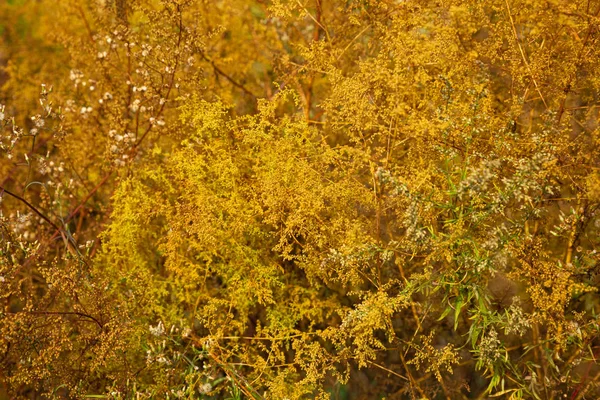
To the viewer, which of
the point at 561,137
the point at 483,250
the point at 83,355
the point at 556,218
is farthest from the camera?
the point at 556,218

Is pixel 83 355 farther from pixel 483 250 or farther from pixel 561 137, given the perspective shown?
pixel 561 137

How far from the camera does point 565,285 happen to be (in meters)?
2.98

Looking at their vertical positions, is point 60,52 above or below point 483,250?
above

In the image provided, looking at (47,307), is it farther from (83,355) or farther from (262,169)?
(262,169)

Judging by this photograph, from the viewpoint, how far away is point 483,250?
2803mm

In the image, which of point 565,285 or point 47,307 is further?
point 47,307

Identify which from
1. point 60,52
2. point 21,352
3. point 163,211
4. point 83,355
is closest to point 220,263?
point 163,211

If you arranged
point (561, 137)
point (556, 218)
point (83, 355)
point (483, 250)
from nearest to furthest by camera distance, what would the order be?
point (483, 250) < point (561, 137) < point (83, 355) < point (556, 218)

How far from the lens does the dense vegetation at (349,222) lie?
2.89 m

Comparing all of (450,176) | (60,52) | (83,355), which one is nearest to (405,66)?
(450,176)

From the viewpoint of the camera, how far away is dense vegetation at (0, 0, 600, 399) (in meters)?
2.89

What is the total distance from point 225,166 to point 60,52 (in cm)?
332

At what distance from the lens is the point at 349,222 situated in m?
3.09

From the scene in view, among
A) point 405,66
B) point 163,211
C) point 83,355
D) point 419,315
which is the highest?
point 405,66
